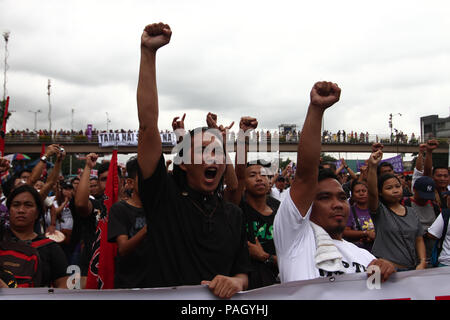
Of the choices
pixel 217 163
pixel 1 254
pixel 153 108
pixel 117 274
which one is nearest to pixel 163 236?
pixel 217 163

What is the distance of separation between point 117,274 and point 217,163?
4.27 feet

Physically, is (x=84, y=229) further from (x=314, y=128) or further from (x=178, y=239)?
(x=314, y=128)

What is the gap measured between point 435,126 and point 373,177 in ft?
327

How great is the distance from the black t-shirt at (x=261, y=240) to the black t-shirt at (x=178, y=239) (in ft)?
3.63

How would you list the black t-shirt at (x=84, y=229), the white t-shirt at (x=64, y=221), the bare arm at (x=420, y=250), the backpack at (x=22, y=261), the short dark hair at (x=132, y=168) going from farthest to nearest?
the white t-shirt at (x=64, y=221)
the black t-shirt at (x=84, y=229)
the bare arm at (x=420, y=250)
the short dark hair at (x=132, y=168)
the backpack at (x=22, y=261)

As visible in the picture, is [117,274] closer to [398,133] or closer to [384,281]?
[384,281]

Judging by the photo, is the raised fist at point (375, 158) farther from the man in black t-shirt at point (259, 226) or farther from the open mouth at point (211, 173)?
the open mouth at point (211, 173)

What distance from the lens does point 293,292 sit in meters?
2.09

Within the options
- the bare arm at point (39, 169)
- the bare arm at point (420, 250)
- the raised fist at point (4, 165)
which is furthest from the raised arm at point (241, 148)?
the bare arm at point (39, 169)

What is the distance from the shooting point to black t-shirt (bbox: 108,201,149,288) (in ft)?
8.99

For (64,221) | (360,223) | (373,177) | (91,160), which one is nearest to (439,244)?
(360,223)

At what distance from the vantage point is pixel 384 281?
213cm

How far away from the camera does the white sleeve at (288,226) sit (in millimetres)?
2004

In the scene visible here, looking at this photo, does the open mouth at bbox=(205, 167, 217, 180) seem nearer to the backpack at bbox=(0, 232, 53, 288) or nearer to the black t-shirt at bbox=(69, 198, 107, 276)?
the backpack at bbox=(0, 232, 53, 288)
